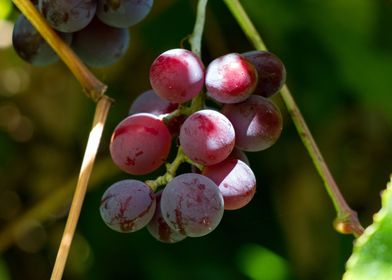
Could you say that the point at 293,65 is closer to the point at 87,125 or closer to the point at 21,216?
the point at 87,125

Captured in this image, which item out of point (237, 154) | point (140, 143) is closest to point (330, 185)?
point (237, 154)

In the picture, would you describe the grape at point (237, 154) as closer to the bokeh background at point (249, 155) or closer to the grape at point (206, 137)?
the grape at point (206, 137)

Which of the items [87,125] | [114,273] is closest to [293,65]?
[87,125]

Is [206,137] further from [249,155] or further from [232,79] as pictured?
[249,155]

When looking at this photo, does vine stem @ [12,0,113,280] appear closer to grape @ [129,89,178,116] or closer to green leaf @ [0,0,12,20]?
grape @ [129,89,178,116]

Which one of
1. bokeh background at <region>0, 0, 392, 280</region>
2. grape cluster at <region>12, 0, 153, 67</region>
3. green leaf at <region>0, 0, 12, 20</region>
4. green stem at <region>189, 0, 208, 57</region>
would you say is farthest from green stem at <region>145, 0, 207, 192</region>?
bokeh background at <region>0, 0, 392, 280</region>

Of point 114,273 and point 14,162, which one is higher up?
point 14,162

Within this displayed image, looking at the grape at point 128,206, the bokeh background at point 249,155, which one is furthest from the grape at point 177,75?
the bokeh background at point 249,155
